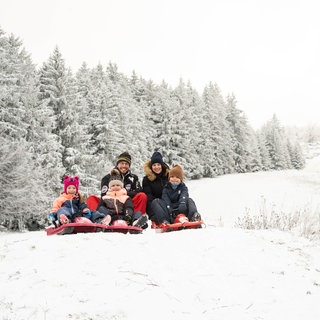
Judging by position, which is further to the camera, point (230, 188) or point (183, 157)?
point (183, 157)

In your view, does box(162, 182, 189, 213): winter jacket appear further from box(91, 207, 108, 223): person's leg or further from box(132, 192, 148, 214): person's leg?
box(91, 207, 108, 223): person's leg

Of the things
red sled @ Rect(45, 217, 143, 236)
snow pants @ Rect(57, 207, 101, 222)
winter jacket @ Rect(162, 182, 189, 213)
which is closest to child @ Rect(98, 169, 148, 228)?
snow pants @ Rect(57, 207, 101, 222)

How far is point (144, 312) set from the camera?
3.34 metres

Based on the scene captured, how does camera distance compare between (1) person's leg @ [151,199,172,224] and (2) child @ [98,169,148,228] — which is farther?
(1) person's leg @ [151,199,172,224]

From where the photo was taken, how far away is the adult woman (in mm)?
8945

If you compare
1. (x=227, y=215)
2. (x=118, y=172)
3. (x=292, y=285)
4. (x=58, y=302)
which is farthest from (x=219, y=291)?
(x=227, y=215)

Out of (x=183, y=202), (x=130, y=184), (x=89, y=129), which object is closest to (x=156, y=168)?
(x=130, y=184)

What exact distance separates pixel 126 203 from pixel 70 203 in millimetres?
1133

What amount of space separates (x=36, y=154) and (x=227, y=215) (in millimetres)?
11603

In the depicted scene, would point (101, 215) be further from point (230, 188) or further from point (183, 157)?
point (183, 157)

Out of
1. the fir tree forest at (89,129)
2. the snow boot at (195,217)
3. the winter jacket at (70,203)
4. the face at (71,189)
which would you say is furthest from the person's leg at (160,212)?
the fir tree forest at (89,129)

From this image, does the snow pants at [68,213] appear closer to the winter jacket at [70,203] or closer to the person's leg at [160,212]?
the winter jacket at [70,203]

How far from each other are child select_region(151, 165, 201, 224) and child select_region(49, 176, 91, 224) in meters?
1.44

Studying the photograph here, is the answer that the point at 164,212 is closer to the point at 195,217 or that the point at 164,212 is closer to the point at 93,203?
the point at 195,217
